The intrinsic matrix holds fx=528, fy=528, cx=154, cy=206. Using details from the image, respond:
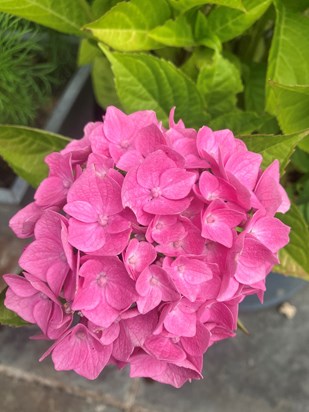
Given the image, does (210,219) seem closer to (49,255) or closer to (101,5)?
(49,255)

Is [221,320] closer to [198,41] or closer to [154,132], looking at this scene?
[154,132]

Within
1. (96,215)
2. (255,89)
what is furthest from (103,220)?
(255,89)

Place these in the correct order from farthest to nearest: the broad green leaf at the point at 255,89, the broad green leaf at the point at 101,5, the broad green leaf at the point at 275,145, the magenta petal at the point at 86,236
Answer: the broad green leaf at the point at 255,89, the broad green leaf at the point at 101,5, the broad green leaf at the point at 275,145, the magenta petal at the point at 86,236

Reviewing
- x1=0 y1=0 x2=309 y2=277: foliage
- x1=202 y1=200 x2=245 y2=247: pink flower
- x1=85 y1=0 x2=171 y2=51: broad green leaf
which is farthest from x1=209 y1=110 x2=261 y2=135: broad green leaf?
x1=202 y1=200 x2=245 y2=247: pink flower

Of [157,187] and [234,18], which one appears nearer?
[157,187]

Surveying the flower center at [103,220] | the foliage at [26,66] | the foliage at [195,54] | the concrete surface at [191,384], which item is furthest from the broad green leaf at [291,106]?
the concrete surface at [191,384]

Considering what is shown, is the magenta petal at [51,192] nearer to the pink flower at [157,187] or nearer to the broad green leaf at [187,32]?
the pink flower at [157,187]

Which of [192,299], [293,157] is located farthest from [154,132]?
[293,157]
